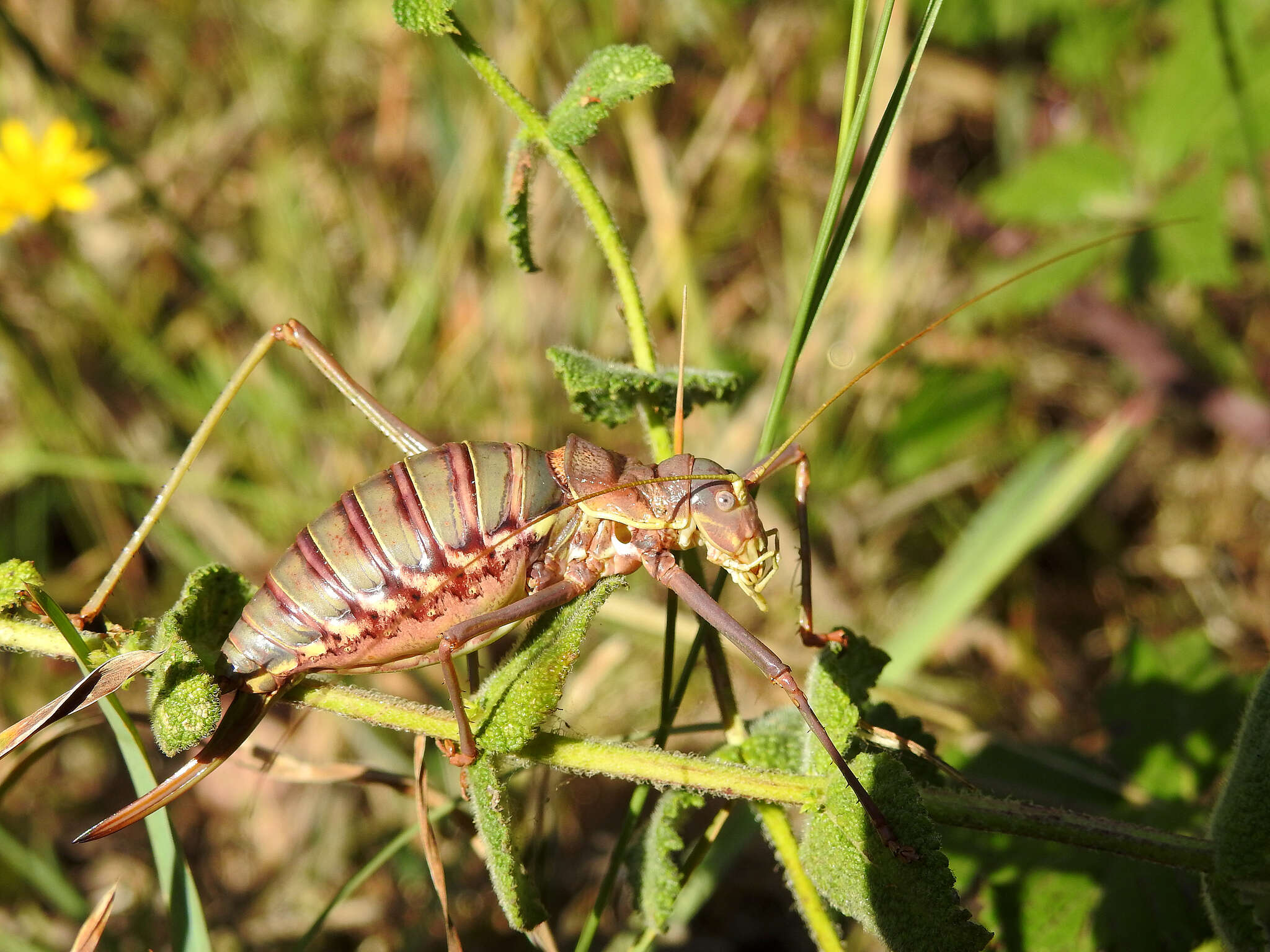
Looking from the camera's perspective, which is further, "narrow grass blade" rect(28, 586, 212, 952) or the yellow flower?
the yellow flower

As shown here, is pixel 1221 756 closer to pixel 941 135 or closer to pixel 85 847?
pixel 941 135

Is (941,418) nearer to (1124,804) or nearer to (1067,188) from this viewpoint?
(1067,188)

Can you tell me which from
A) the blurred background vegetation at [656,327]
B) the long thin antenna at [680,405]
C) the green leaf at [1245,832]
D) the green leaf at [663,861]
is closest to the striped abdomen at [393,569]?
the long thin antenna at [680,405]

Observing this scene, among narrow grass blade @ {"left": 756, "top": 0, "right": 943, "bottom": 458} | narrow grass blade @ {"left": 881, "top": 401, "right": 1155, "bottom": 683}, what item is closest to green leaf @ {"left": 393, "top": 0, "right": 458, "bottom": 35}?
narrow grass blade @ {"left": 756, "top": 0, "right": 943, "bottom": 458}

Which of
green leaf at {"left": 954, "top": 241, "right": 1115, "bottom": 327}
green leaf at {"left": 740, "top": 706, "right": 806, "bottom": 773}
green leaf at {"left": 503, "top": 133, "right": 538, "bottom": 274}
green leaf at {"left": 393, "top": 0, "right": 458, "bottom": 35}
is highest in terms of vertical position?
A: green leaf at {"left": 954, "top": 241, "right": 1115, "bottom": 327}

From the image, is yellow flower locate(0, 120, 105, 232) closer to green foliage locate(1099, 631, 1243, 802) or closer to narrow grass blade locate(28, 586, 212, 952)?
narrow grass blade locate(28, 586, 212, 952)

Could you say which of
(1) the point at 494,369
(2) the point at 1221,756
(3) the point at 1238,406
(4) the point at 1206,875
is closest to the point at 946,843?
(4) the point at 1206,875

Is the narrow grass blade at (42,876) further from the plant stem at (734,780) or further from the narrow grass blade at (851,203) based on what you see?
the narrow grass blade at (851,203)
